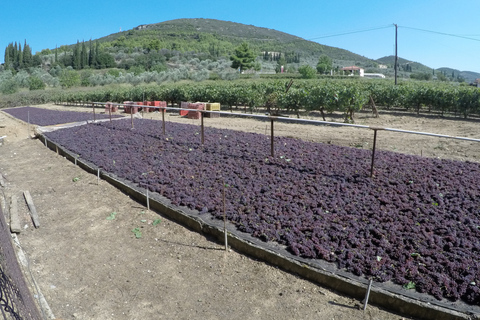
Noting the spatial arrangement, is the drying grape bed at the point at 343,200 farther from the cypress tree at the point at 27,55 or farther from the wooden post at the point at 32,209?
the cypress tree at the point at 27,55

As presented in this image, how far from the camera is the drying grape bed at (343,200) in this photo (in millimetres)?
4184

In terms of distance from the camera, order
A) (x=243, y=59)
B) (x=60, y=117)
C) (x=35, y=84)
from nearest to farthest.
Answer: (x=60, y=117) → (x=35, y=84) → (x=243, y=59)

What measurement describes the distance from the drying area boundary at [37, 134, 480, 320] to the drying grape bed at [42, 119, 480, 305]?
0.13m

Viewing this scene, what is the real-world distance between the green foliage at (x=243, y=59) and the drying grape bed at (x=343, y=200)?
10232 cm

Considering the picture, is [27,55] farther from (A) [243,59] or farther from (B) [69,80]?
(A) [243,59]

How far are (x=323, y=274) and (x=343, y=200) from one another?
189 centimetres

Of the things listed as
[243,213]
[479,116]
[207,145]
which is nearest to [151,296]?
[243,213]

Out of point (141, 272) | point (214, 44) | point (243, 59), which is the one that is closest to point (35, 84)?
point (243, 59)

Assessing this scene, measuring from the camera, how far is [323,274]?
13.8ft

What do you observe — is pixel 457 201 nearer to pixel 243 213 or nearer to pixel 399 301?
pixel 399 301

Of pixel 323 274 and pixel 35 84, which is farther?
pixel 35 84

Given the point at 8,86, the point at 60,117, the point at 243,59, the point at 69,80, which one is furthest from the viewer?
the point at 243,59

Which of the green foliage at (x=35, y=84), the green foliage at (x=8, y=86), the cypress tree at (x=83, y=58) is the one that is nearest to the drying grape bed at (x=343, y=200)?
the green foliage at (x=8, y=86)

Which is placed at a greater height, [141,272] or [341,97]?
[341,97]
